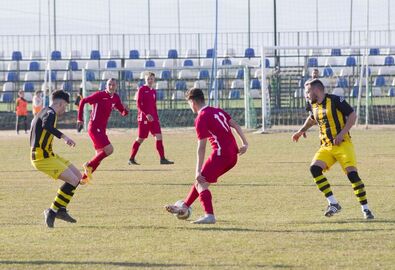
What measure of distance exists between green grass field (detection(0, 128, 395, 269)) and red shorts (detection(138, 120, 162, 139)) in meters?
0.67

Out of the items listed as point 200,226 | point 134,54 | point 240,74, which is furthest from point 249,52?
point 200,226

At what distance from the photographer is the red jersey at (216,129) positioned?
39.7ft

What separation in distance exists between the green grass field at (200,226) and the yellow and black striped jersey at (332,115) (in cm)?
101

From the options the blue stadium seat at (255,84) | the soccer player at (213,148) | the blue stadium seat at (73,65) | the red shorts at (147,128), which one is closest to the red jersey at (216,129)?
the soccer player at (213,148)

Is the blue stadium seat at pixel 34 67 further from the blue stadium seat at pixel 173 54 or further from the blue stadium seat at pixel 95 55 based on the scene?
the blue stadium seat at pixel 173 54

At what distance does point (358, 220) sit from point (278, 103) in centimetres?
2647

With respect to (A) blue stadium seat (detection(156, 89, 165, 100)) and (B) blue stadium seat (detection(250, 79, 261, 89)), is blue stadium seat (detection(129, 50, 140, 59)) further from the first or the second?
(B) blue stadium seat (detection(250, 79, 261, 89))

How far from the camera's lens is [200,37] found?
144ft

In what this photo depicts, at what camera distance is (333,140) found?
1291cm

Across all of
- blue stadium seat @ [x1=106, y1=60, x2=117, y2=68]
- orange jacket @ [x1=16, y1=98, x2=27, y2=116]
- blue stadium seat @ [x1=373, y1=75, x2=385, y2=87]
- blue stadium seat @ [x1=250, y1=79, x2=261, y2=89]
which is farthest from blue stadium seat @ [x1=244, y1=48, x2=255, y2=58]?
orange jacket @ [x1=16, y1=98, x2=27, y2=116]

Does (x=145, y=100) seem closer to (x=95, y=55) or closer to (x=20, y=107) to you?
(x=20, y=107)

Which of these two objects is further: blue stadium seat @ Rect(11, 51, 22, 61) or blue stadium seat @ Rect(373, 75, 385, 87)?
blue stadium seat @ Rect(11, 51, 22, 61)

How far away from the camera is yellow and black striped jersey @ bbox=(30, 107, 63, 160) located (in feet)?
40.2

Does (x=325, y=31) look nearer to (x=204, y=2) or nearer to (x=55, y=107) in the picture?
(x=204, y=2)
